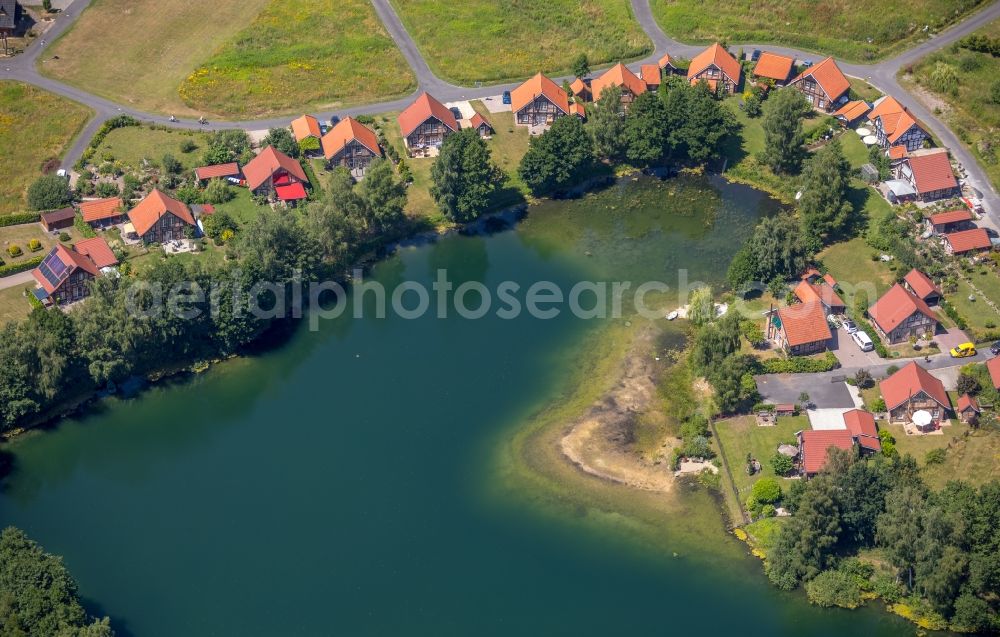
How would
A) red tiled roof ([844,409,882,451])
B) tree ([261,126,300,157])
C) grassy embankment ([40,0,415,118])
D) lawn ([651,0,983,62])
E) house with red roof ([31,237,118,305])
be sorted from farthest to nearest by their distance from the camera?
lawn ([651,0,983,62]) → grassy embankment ([40,0,415,118]) → tree ([261,126,300,157]) → house with red roof ([31,237,118,305]) → red tiled roof ([844,409,882,451])

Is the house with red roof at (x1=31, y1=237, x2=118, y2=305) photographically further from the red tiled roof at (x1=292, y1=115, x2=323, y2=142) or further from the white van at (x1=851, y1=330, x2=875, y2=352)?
the white van at (x1=851, y1=330, x2=875, y2=352)

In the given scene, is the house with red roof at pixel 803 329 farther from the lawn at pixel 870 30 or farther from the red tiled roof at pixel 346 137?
the lawn at pixel 870 30

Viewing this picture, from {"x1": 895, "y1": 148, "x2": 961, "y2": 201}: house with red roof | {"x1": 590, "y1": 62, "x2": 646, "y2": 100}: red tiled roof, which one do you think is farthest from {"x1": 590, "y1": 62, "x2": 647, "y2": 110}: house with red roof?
{"x1": 895, "y1": 148, "x2": 961, "y2": 201}: house with red roof

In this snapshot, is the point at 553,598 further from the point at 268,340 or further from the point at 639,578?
the point at 268,340

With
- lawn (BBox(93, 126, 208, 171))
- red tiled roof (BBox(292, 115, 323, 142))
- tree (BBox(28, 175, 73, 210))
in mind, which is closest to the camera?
tree (BBox(28, 175, 73, 210))

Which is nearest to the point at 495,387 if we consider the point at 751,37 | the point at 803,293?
the point at 803,293

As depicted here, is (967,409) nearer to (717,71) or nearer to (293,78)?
(717,71)
